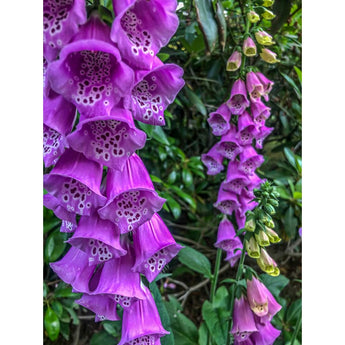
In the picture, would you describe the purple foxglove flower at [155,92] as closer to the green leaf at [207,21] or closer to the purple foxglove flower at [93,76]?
the purple foxglove flower at [93,76]

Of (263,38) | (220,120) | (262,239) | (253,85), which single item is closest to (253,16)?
(263,38)

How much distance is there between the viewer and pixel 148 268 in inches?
22.6

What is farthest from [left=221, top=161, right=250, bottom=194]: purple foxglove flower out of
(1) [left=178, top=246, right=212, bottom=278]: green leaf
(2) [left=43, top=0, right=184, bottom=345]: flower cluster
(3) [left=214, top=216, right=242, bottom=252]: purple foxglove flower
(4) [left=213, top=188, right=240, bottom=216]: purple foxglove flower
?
(2) [left=43, top=0, right=184, bottom=345]: flower cluster

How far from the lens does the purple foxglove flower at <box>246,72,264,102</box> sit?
0.96 m

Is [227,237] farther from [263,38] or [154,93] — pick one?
[154,93]

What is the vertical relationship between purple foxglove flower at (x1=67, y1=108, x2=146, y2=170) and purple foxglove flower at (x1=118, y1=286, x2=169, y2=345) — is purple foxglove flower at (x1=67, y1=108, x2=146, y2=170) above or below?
above

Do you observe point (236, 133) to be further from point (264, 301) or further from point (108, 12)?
point (108, 12)

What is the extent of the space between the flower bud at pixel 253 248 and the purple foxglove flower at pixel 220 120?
361 millimetres

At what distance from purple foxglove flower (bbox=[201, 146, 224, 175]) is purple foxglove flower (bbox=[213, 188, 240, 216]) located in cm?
Result: 6

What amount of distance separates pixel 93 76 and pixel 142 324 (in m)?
0.39

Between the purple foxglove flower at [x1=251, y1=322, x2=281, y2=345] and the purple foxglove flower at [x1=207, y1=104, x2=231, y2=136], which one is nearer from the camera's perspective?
the purple foxglove flower at [x1=251, y1=322, x2=281, y2=345]

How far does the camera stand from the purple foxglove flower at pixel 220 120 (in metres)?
1.03

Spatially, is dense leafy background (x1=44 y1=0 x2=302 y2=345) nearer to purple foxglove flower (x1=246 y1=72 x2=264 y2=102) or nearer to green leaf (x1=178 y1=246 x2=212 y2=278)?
green leaf (x1=178 y1=246 x2=212 y2=278)
